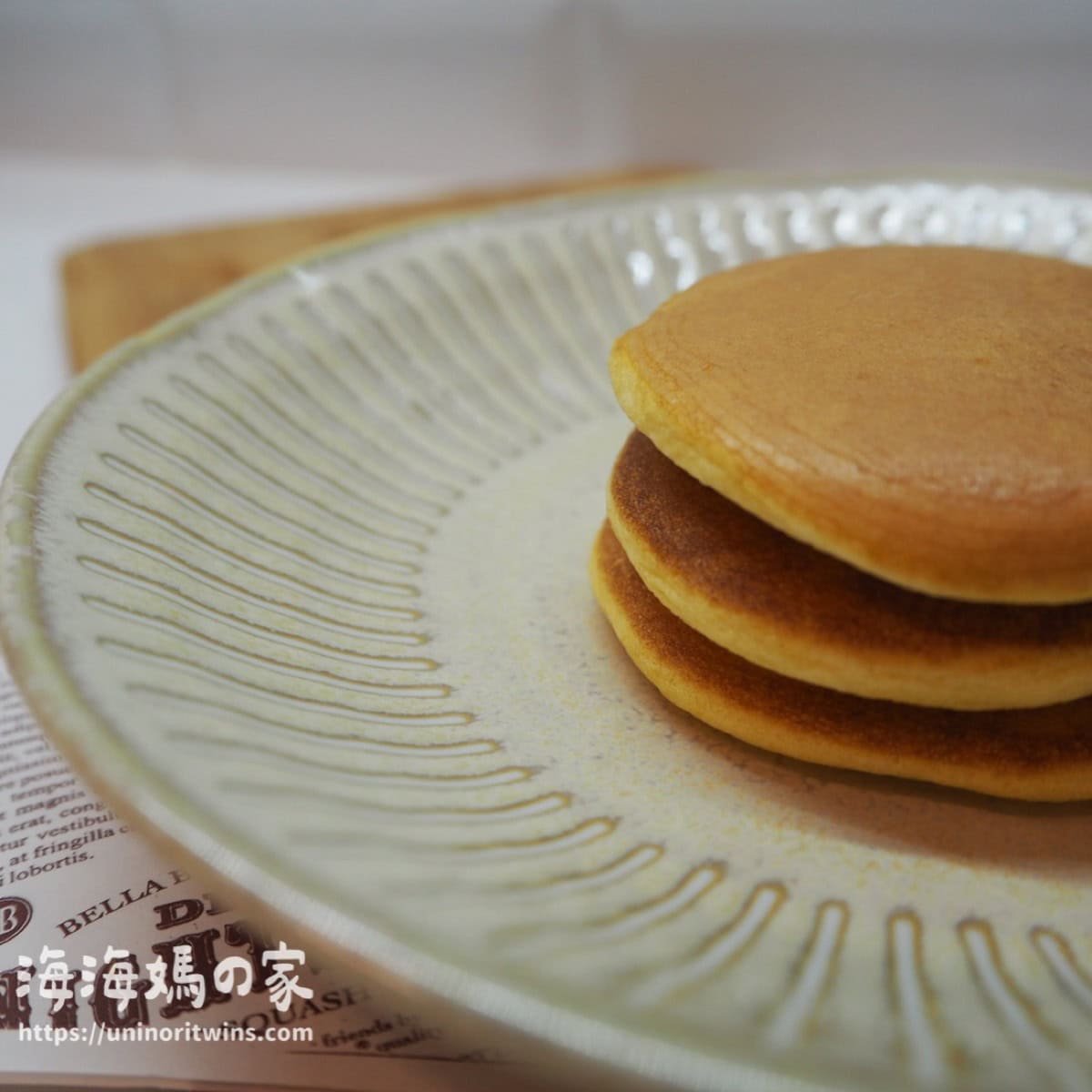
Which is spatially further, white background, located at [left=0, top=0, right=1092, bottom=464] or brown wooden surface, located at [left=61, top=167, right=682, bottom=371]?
white background, located at [left=0, top=0, right=1092, bottom=464]

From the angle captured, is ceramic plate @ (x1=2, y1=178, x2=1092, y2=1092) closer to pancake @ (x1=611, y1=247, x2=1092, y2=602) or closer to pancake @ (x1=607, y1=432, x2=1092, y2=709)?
pancake @ (x1=607, y1=432, x2=1092, y2=709)

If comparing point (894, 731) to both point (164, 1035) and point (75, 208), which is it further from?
point (75, 208)

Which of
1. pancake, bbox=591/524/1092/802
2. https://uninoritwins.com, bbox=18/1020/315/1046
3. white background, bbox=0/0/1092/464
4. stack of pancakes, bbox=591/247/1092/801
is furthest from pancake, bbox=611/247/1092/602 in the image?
white background, bbox=0/0/1092/464

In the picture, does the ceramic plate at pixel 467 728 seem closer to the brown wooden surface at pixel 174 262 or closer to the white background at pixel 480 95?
the brown wooden surface at pixel 174 262

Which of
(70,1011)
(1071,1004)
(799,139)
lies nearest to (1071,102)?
(799,139)

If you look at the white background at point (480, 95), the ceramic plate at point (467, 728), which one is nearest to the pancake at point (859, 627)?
the ceramic plate at point (467, 728)

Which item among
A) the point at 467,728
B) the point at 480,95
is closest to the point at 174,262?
the point at 480,95
